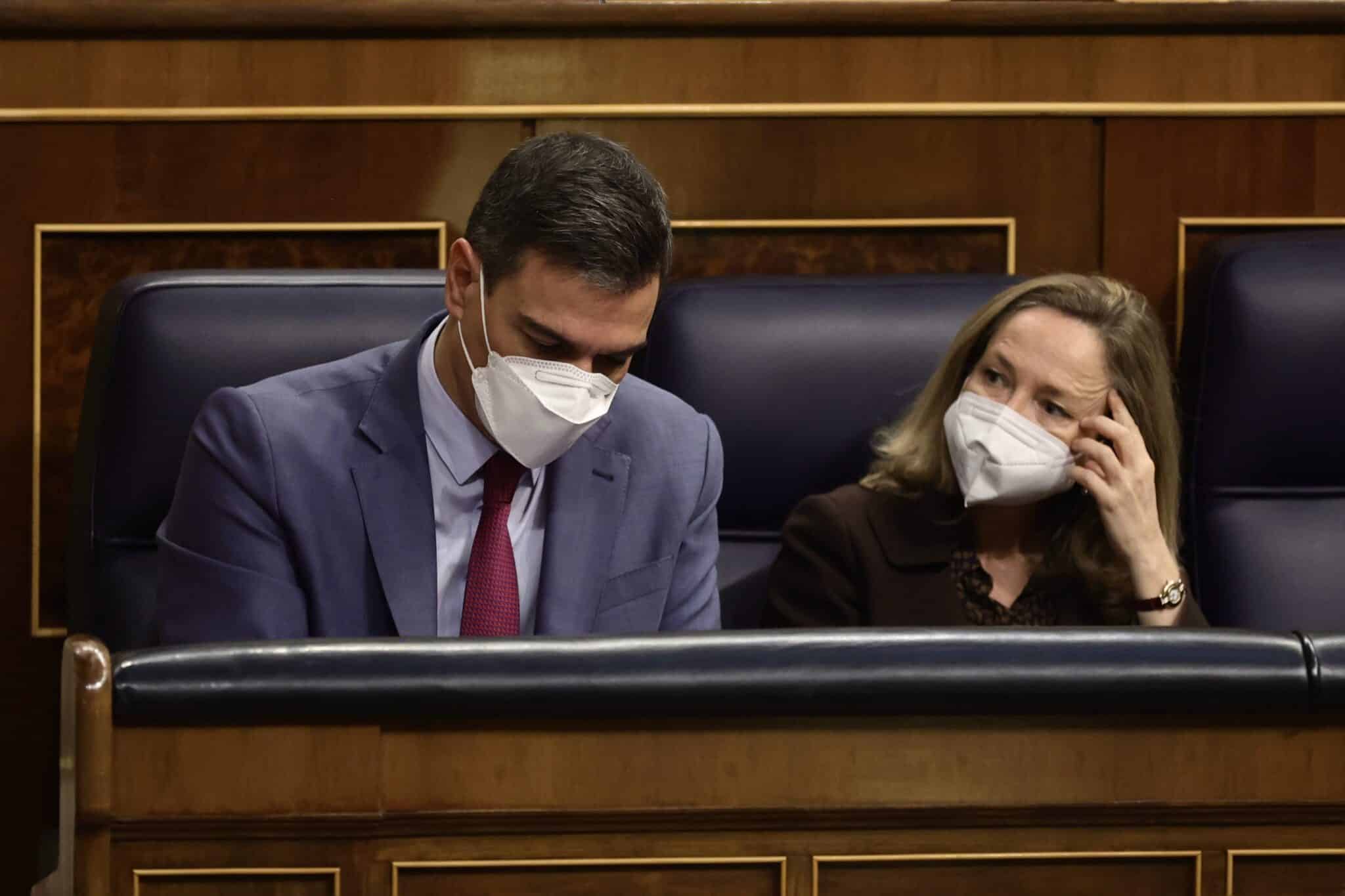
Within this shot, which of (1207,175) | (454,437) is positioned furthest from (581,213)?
(1207,175)

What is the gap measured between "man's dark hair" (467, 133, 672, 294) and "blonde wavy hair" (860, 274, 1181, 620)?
15.9 inches

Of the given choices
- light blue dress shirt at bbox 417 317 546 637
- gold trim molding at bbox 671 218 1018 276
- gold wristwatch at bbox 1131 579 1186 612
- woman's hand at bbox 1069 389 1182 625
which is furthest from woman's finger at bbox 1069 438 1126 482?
light blue dress shirt at bbox 417 317 546 637

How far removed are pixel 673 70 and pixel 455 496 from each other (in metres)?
0.70

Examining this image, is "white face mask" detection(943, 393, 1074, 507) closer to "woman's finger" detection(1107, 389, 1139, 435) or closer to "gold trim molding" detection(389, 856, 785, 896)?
"woman's finger" detection(1107, 389, 1139, 435)

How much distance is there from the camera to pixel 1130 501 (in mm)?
1562

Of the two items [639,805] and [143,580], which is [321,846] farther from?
[143,580]

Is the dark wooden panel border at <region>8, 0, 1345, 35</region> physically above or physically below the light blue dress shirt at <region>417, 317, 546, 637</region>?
above

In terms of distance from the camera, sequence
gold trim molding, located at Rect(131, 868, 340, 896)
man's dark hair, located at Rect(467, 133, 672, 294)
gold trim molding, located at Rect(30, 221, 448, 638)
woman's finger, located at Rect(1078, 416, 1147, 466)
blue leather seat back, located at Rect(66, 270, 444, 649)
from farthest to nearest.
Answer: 1. gold trim molding, located at Rect(30, 221, 448, 638)
2. woman's finger, located at Rect(1078, 416, 1147, 466)
3. blue leather seat back, located at Rect(66, 270, 444, 649)
4. man's dark hair, located at Rect(467, 133, 672, 294)
5. gold trim molding, located at Rect(131, 868, 340, 896)

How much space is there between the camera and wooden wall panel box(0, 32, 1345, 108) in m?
1.80

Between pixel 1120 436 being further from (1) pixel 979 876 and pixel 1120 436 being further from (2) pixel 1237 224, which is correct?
(1) pixel 979 876

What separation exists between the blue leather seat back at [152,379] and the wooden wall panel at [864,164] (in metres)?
0.45

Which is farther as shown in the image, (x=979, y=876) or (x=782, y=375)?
(x=782, y=375)

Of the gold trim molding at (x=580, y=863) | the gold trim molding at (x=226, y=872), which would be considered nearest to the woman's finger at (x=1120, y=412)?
the gold trim molding at (x=580, y=863)

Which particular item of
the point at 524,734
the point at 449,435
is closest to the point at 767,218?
the point at 449,435
